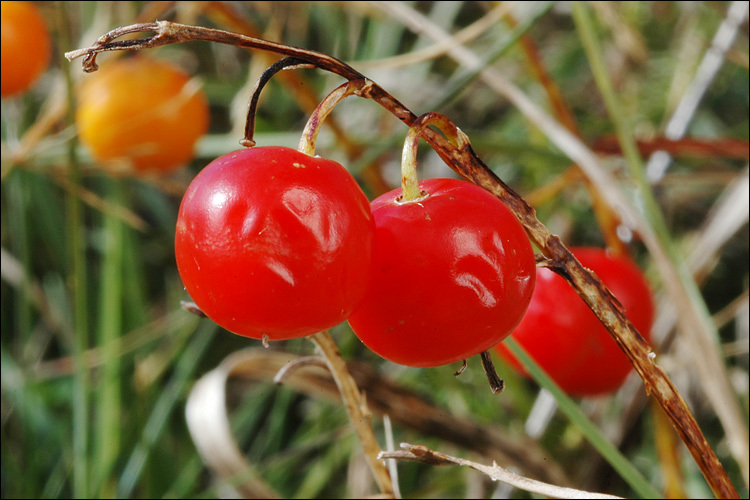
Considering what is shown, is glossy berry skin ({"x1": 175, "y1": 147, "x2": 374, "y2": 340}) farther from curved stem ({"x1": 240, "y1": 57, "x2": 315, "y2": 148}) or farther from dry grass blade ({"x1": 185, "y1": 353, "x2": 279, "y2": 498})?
dry grass blade ({"x1": 185, "y1": 353, "x2": 279, "y2": 498})

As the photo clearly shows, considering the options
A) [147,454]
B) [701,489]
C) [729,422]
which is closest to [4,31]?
[147,454]

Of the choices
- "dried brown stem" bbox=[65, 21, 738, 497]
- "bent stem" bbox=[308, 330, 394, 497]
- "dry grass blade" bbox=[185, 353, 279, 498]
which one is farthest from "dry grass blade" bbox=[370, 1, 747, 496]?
"dry grass blade" bbox=[185, 353, 279, 498]

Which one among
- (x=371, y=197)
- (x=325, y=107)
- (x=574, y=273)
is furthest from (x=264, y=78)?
(x=371, y=197)

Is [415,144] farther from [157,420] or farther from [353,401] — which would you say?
[157,420]

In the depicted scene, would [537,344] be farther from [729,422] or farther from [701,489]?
[701,489]

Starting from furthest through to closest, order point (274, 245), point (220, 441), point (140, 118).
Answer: point (140, 118), point (220, 441), point (274, 245)
